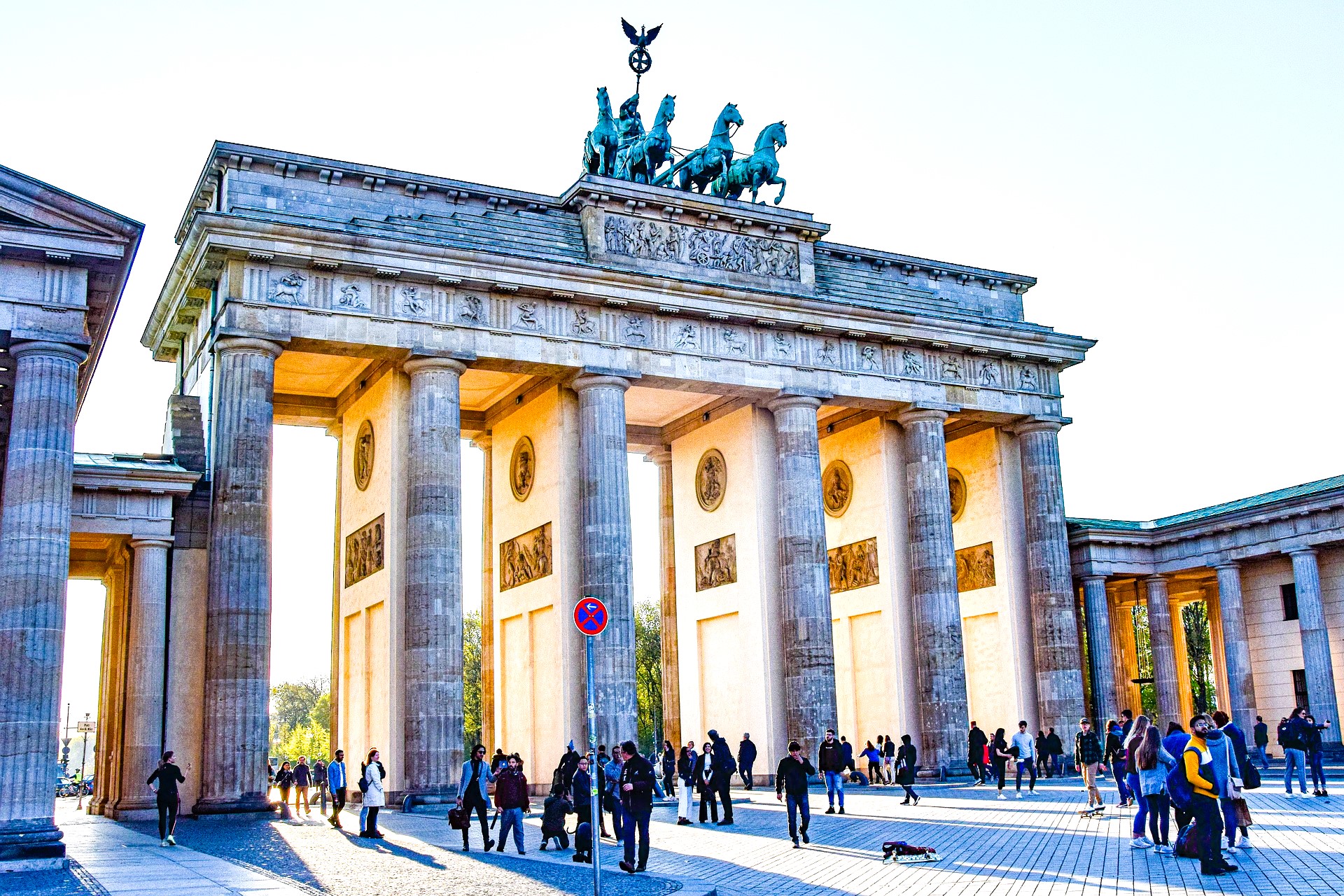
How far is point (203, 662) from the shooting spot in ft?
90.1

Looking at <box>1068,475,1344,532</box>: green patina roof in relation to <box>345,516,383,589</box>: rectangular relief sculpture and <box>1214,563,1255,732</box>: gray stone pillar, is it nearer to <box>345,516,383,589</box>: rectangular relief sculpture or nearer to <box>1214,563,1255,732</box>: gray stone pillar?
<box>1214,563,1255,732</box>: gray stone pillar

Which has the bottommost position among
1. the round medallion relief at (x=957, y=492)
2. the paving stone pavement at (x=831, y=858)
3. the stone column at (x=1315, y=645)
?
the paving stone pavement at (x=831, y=858)

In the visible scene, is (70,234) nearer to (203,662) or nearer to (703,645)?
(203,662)

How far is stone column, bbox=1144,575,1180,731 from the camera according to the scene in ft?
132

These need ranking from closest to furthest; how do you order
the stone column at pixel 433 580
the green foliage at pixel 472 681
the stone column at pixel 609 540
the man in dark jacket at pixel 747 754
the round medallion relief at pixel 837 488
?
the man in dark jacket at pixel 747 754 → the stone column at pixel 433 580 → the stone column at pixel 609 540 → the round medallion relief at pixel 837 488 → the green foliage at pixel 472 681

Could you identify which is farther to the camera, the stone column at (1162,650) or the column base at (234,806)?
the stone column at (1162,650)

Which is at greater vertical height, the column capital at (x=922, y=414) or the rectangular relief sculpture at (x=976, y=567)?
the column capital at (x=922, y=414)

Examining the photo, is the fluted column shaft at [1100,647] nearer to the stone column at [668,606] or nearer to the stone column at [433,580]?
the stone column at [668,606]

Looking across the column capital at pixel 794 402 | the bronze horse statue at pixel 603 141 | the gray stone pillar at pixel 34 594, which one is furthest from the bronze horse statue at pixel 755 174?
the gray stone pillar at pixel 34 594

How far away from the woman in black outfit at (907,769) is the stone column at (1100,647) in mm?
9917

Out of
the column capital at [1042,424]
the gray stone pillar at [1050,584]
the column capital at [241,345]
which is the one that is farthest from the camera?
the column capital at [1042,424]

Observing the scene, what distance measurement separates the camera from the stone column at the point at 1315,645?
35344 mm

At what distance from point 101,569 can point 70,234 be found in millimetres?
17027

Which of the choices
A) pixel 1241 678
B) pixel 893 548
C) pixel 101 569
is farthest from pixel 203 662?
pixel 1241 678
